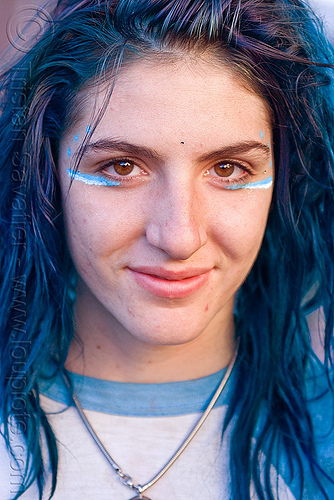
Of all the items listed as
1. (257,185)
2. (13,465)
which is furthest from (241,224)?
(13,465)

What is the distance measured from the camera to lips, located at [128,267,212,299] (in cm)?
142

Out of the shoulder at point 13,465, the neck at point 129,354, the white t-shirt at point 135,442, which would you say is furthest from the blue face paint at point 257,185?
the shoulder at point 13,465

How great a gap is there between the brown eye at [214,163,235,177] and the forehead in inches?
3.7

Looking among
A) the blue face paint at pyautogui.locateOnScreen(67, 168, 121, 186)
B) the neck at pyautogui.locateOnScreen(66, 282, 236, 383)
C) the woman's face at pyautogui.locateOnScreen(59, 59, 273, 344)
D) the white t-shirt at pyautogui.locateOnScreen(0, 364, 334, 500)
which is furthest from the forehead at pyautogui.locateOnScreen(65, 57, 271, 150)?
the white t-shirt at pyautogui.locateOnScreen(0, 364, 334, 500)

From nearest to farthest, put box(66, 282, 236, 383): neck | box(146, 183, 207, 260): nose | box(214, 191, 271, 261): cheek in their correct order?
box(146, 183, 207, 260): nose, box(214, 191, 271, 261): cheek, box(66, 282, 236, 383): neck

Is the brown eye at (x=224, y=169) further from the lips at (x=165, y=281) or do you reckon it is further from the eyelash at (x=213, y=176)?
the lips at (x=165, y=281)

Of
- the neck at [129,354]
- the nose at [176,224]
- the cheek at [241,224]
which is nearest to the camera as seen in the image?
the nose at [176,224]

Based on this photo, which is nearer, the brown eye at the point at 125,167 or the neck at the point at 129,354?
the brown eye at the point at 125,167

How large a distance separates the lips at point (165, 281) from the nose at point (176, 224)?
7 centimetres

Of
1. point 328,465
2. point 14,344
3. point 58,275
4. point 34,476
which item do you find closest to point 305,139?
point 58,275

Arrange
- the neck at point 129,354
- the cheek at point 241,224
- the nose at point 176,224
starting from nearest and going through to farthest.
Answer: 1. the nose at point 176,224
2. the cheek at point 241,224
3. the neck at point 129,354

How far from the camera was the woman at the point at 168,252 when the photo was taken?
1.38 m

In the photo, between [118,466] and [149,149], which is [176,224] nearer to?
[149,149]

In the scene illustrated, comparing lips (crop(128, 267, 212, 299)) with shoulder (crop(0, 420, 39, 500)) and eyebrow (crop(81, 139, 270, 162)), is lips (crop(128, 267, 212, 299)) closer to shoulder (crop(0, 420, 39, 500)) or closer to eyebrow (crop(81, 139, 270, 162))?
eyebrow (crop(81, 139, 270, 162))
